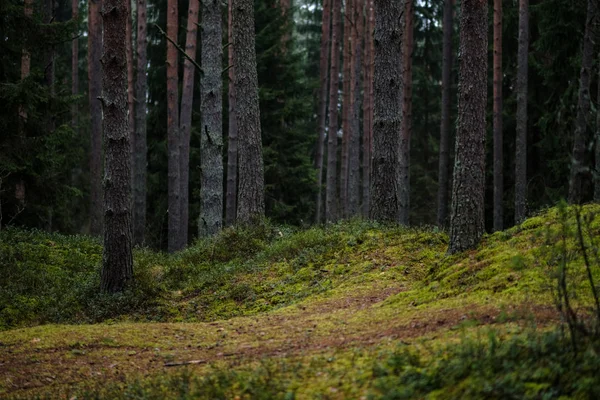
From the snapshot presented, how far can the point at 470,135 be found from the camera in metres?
9.46

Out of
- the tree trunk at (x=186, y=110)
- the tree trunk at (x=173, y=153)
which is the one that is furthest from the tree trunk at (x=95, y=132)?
the tree trunk at (x=186, y=110)

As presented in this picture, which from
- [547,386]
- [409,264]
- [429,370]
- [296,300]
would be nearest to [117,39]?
[296,300]

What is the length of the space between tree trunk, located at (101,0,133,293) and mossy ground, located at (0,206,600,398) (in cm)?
49

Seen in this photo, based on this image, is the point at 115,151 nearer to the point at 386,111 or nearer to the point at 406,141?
the point at 386,111

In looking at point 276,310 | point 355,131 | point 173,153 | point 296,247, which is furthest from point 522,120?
point 276,310

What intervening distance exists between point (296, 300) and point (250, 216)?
575cm

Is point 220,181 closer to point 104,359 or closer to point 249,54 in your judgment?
point 249,54

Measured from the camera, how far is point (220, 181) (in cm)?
1780

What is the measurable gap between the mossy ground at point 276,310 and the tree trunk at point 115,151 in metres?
0.49

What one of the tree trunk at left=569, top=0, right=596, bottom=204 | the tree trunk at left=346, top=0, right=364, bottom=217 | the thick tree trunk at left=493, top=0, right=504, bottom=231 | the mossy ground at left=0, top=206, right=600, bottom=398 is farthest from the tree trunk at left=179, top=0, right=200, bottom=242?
the tree trunk at left=569, top=0, right=596, bottom=204

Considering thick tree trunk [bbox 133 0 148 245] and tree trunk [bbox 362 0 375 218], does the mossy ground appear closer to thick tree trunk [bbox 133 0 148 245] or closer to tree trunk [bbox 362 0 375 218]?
thick tree trunk [bbox 133 0 148 245]

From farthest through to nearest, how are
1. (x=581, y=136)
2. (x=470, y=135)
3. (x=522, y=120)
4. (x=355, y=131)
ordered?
(x=355, y=131) < (x=522, y=120) < (x=470, y=135) < (x=581, y=136)

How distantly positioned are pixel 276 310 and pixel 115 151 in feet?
14.2

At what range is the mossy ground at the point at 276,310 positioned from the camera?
5.71 m
